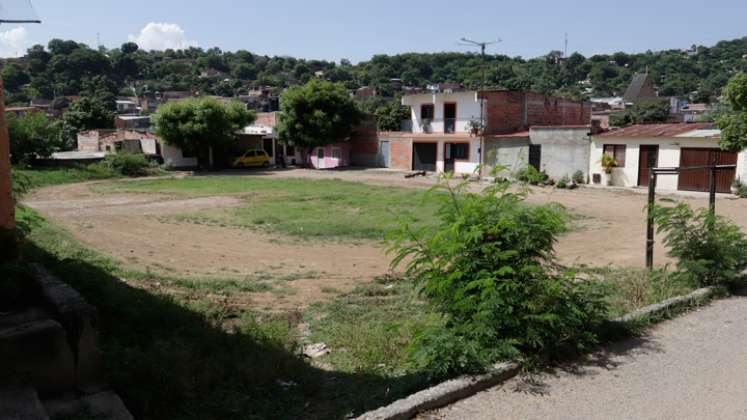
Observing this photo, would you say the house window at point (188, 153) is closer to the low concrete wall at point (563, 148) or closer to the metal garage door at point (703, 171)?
the low concrete wall at point (563, 148)

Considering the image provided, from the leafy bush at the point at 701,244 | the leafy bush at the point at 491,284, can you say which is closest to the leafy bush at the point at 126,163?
the leafy bush at the point at 701,244

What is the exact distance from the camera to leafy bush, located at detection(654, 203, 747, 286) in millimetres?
7980

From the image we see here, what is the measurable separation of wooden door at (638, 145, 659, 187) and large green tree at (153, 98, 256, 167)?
25114mm

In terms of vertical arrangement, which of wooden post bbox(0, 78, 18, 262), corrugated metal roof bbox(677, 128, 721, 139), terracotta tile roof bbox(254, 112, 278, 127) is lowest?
wooden post bbox(0, 78, 18, 262)

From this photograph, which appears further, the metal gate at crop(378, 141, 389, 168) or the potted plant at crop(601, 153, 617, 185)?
the metal gate at crop(378, 141, 389, 168)

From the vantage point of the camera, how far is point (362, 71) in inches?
5709

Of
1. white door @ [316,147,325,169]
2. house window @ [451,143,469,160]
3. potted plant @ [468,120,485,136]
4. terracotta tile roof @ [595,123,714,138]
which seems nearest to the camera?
terracotta tile roof @ [595,123,714,138]

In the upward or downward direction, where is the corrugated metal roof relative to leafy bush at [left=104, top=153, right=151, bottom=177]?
upward

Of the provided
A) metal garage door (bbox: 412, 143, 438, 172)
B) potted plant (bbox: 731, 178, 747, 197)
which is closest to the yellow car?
metal garage door (bbox: 412, 143, 438, 172)

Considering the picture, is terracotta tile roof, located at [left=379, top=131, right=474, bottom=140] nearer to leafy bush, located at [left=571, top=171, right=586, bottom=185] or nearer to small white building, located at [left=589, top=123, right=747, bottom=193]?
leafy bush, located at [left=571, top=171, right=586, bottom=185]

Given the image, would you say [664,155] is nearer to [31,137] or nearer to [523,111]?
[523,111]

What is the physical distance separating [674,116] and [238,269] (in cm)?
5498

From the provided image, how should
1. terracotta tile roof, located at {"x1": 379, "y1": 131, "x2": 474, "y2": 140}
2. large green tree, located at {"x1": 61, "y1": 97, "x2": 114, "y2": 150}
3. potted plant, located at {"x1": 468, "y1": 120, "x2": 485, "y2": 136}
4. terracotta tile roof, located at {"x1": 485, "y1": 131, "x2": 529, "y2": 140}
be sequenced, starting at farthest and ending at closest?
large green tree, located at {"x1": 61, "y1": 97, "x2": 114, "y2": 150}, terracotta tile roof, located at {"x1": 379, "y1": 131, "x2": 474, "y2": 140}, potted plant, located at {"x1": 468, "y1": 120, "x2": 485, "y2": 136}, terracotta tile roof, located at {"x1": 485, "y1": 131, "x2": 529, "y2": 140}

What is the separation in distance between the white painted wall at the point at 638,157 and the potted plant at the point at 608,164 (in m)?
0.15
